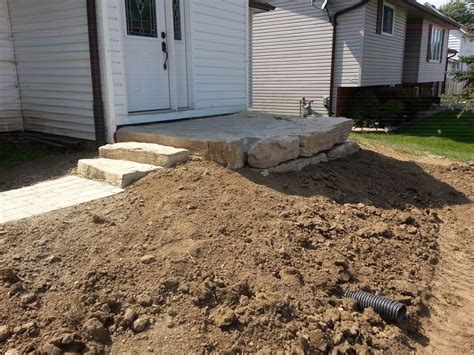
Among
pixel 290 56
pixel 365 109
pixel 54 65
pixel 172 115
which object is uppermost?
pixel 290 56

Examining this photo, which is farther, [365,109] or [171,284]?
[365,109]

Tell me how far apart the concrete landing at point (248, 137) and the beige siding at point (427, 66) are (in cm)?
1400

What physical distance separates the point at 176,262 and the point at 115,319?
1.95 feet

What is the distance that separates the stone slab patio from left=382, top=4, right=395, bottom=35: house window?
13.2 m

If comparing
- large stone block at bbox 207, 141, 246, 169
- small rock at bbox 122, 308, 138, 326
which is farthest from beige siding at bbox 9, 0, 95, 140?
small rock at bbox 122, 308, 138, 326

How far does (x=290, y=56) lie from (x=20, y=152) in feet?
36.2

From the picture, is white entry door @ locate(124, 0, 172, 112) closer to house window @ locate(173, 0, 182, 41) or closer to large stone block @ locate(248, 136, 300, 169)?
house window @ locate(173, 0, 182, 41)

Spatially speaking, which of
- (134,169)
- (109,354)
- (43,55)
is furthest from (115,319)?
(43,55)

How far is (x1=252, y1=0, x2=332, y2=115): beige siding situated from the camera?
1449 centimetres

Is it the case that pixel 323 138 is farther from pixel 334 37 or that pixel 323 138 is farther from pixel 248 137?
pixel 334 37

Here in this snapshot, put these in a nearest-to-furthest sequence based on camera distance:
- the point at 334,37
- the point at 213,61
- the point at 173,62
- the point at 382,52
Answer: the point at 173,62 → the point at 213,61 → the point at 334,37 → the point at 382,52

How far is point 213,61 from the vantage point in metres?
7.72

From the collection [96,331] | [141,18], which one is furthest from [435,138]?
[96,331]

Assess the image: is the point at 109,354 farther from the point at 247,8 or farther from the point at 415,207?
the point at 247,8
